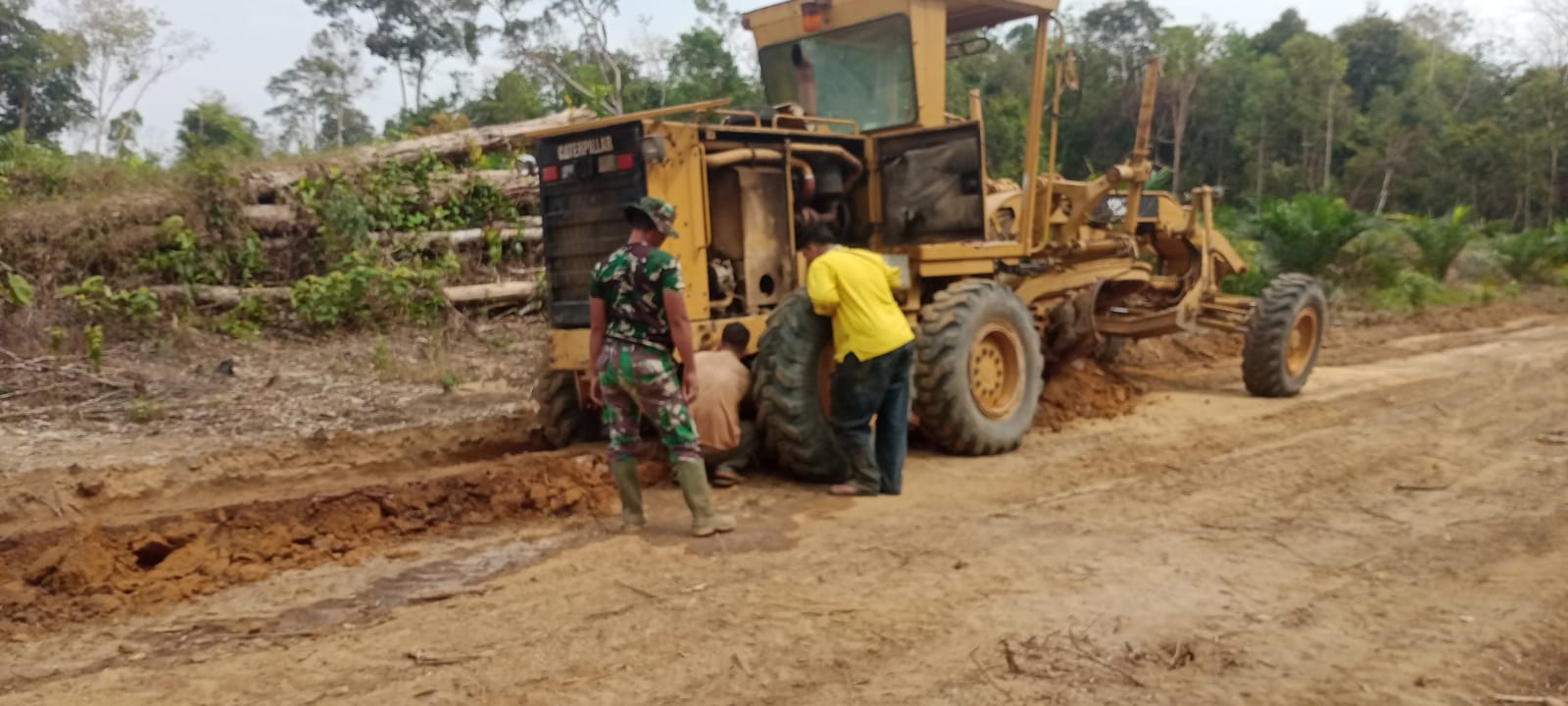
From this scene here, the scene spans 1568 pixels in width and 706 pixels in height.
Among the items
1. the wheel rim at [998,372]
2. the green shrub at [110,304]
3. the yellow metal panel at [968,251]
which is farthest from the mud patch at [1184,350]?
the green shrub at [110,304]

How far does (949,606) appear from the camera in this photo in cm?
438

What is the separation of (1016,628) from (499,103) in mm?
23955

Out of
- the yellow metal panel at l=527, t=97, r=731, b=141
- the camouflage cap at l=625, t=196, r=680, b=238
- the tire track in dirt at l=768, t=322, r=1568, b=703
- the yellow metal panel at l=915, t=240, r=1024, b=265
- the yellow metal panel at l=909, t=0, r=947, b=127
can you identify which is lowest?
the tire track in dirt at l=768, t=322, r=1568, b=703

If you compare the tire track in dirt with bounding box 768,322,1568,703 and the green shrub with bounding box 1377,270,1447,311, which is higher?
the green shrub with bounding box 1377,270,1447,311

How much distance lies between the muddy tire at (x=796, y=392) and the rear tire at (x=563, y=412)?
1319mm

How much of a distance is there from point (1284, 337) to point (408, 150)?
994 centimetres

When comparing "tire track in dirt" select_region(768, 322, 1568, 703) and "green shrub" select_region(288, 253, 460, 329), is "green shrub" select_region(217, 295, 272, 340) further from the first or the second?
"tire track in dirt" select_region(768, 322, 1568, 703)

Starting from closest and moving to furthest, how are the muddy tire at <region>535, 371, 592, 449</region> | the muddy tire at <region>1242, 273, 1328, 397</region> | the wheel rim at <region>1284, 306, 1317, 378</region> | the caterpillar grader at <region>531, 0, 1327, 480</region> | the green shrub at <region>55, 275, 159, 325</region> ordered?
the caterpillar grader at <region>531, 0, 1327, 480</region>
the muddy tire at <region>535, 371, 592, 449</region>
the muddy tire at <region>1242, 273, 1328, 397</region>
the wheel rim at <region>1284, 306, 1317, 378</region>
the green shrub at <region>55, 275, 159, 325</region>

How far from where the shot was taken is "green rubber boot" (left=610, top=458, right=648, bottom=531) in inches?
223

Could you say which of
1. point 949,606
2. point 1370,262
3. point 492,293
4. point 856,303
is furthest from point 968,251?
point 1370,262

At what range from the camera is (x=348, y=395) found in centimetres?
973

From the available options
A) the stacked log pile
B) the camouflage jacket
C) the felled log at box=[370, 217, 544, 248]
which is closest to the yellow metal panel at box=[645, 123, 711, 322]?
the camouflage jacket

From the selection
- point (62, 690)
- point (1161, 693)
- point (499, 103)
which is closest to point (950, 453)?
point (1161, 693)

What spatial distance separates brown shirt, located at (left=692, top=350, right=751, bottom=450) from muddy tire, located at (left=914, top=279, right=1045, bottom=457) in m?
1.21
